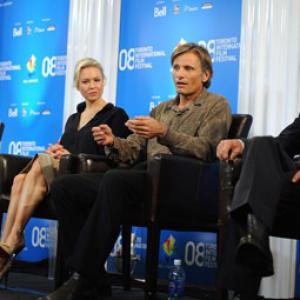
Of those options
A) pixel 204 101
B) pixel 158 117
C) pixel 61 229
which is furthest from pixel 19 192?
pixel 204 101

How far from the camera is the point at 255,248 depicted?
2438 mm

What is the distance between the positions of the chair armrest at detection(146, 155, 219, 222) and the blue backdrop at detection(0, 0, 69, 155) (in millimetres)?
2406

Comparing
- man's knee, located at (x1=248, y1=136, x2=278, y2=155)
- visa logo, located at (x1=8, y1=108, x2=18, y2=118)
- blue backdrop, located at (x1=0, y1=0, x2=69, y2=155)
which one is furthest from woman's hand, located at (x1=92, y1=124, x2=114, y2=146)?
visa logo, located at (x1=8, y1=108, x2=18, y2=118)

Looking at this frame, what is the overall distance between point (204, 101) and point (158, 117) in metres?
0.31

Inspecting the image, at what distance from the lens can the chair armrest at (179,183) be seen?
3320 millimetres

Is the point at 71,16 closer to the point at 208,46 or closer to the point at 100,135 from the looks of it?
the point at 208,46

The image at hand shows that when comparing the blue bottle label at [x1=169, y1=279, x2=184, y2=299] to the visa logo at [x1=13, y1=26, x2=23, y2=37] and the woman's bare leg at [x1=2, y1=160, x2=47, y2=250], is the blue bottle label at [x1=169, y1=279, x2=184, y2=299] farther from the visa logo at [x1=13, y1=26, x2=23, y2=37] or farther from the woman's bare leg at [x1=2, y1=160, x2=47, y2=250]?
the visa logo at [x1=13, y1=26, x2=23, y2=37]

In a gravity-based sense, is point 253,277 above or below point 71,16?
below

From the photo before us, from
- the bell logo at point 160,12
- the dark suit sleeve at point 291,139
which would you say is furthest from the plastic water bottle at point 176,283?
the bell logo at point 160,12

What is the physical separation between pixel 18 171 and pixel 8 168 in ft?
0.29

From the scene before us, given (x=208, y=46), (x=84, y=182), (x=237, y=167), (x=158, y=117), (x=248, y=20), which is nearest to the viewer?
(x=237, y=167)

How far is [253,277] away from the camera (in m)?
2.67

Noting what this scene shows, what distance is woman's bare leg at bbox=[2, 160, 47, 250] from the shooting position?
3838 millimetres

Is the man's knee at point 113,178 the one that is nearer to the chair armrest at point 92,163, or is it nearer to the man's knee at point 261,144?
the chair armrest at point 92,163
